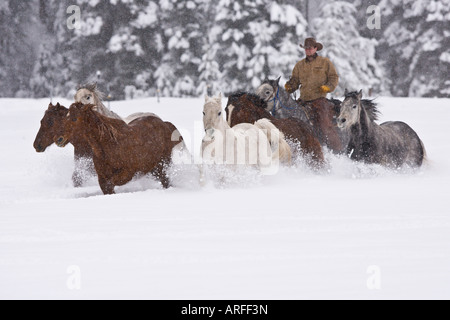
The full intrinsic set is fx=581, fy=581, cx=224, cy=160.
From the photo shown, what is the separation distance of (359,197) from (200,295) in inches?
149

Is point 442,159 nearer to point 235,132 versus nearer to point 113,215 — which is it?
point 235,132

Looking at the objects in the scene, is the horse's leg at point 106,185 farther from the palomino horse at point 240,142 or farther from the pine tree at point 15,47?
the pine tree at point 15,47


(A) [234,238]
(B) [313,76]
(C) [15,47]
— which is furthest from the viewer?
(C) [15,47]

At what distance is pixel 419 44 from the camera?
107 ft

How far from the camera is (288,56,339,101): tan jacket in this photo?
1034cm

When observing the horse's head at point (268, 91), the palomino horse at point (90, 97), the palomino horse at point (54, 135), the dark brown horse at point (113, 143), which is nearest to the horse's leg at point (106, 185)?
the dark brown horse at point (113, 143)

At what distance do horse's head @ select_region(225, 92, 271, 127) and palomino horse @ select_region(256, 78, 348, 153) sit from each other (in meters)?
0.59

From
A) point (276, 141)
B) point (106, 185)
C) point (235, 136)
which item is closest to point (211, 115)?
point (235, 136)

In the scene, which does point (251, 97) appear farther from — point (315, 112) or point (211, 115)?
point (211, 115)

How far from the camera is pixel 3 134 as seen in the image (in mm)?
17594

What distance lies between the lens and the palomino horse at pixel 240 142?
7.59 meters

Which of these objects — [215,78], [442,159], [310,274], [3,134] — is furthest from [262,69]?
[310,274]

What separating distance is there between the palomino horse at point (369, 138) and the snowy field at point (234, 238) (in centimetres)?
26

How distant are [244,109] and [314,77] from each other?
1862 millimetres
